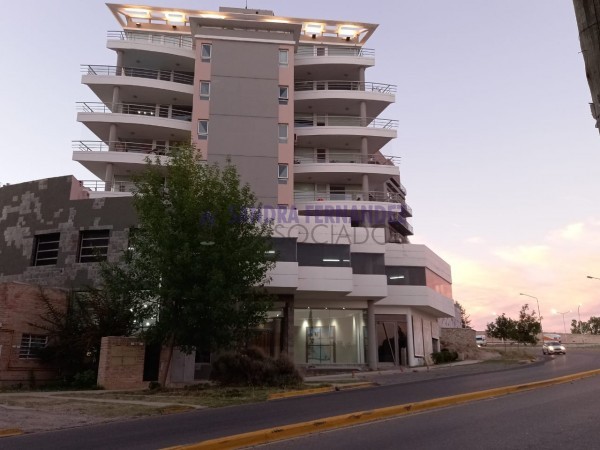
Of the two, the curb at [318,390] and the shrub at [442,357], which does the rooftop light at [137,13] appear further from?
the curb at [318,390]

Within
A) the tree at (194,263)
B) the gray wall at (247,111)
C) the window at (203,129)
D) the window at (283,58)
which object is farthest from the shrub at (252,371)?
the window at (283,58)

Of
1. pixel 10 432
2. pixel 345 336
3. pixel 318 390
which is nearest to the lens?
pixel 10 432

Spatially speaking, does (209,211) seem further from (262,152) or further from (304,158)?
(304,158)

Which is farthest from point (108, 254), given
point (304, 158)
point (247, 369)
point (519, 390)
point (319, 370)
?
point (304, 158)

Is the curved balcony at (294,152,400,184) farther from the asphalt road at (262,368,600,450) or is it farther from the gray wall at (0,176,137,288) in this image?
the asphalt road at (262,368,600,450)

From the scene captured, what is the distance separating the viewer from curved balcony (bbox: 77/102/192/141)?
43469 millimetres

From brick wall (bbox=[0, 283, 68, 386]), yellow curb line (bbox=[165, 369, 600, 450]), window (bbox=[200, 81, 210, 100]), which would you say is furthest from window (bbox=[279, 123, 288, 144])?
yellow curb line (bbox=[165, 369, 600, 450])

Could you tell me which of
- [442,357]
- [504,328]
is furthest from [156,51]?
[504,328]

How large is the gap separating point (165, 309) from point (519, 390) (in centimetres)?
1255

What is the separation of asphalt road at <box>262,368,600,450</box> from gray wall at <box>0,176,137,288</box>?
21.1 m

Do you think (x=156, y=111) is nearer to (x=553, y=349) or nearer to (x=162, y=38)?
(x=162, y=38)

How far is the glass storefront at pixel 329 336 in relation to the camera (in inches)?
1401

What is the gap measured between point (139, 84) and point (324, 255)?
22.3 metres

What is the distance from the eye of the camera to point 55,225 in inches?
1167
